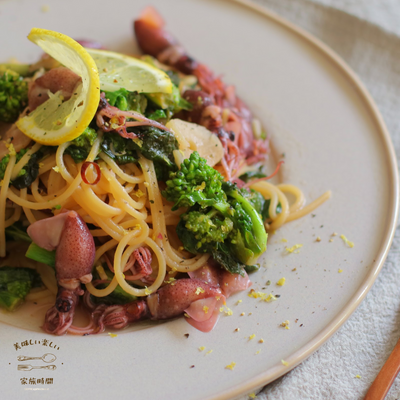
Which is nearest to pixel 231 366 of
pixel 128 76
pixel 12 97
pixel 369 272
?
pixel 369 272

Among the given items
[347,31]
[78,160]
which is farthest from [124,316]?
[347,31]

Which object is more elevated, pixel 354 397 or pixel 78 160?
pixel 78 160

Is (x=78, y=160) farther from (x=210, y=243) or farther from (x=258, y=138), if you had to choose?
(x=258, y=138)

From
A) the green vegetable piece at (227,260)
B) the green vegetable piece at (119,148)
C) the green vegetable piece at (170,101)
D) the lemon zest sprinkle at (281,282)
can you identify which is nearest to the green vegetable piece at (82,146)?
the green vegetable piece at (119,148)

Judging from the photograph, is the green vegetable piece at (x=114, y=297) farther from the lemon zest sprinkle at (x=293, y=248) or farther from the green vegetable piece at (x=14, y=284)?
the lemon zest sprinkle at (x=293, y=248)

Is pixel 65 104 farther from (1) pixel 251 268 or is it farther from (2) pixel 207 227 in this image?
(1) pixel 251 268

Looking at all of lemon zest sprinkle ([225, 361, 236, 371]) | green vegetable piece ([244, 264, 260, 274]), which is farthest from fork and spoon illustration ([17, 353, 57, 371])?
green vegetable piece ([244, 264, 260, 274])
